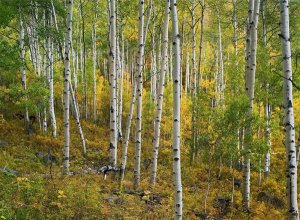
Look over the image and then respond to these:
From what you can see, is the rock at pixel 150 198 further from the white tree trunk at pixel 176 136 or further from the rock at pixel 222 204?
the white tree trunk at pixel 176 136

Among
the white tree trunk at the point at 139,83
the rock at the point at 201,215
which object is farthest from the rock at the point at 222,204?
the white tree trunk at the point at 139,83

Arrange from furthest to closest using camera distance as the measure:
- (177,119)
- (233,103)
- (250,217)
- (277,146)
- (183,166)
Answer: (277,146)
(183,166)
(250,217)
(233,103)
(177,119)

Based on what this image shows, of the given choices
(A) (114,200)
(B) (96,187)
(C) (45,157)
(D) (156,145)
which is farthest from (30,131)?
(A) (114,200)

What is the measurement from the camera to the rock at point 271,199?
48.4 ft

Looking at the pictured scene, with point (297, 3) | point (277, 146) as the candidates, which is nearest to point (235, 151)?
point (297, 3)

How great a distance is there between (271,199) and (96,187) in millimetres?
8281

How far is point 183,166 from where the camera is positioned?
17.0m

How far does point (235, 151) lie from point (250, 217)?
2.91 metres

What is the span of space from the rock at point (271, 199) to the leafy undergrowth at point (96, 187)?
0.06 meters

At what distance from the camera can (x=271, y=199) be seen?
585 inches

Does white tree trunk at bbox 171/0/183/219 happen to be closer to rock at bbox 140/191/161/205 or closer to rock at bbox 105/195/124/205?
rock at bbox 105/195/124/205

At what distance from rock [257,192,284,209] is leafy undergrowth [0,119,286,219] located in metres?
0.06

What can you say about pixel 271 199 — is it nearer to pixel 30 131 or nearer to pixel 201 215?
pixel 201 215

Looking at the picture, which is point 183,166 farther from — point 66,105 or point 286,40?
point 286,40
